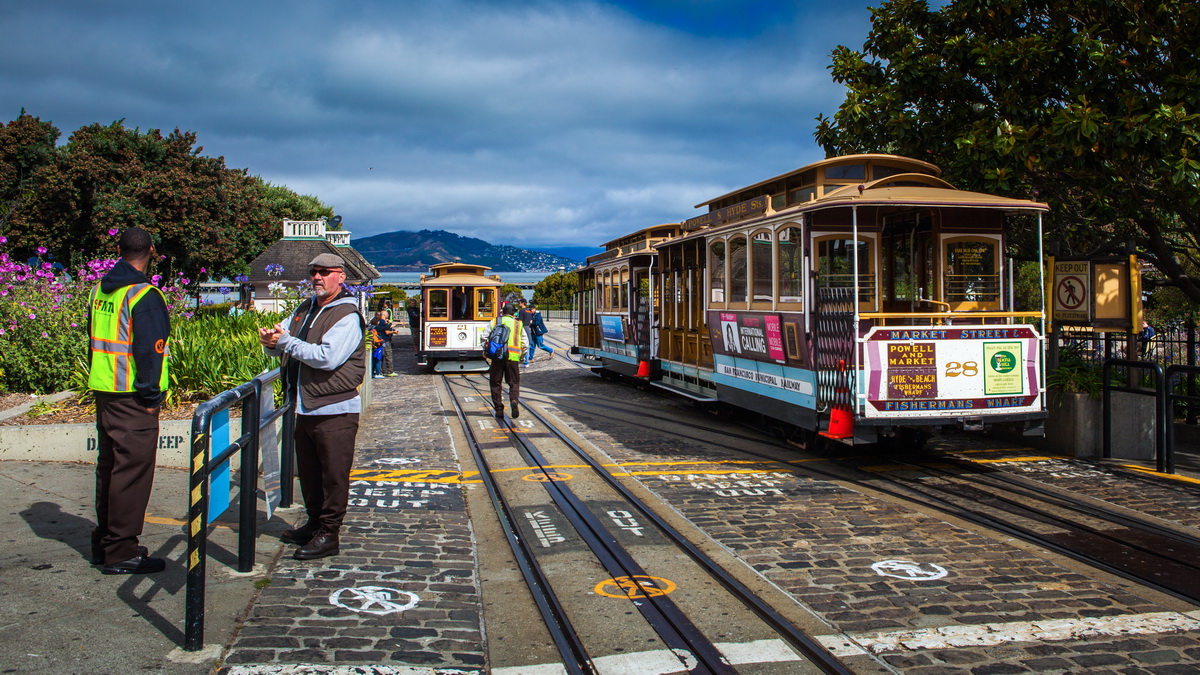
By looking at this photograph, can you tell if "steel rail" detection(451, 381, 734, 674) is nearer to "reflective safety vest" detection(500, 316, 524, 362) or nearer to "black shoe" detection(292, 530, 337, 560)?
"black shoe" detection(292, 530, 337, 560)

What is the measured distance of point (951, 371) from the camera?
9.02 meters

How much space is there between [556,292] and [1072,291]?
65243 millimetres

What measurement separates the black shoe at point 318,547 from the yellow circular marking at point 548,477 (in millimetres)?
3210

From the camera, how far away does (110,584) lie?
16.3 feet

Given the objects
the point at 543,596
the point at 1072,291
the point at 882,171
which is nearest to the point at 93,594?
the point at 543,596

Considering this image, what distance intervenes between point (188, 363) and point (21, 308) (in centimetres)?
262

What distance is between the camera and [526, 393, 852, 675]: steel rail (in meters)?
4.34

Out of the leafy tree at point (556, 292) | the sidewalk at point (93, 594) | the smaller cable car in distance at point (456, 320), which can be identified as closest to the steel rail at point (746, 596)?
the sidewalk at point (93, 594)

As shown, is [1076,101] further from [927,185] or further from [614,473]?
[614,473]

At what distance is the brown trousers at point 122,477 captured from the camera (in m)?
5.14

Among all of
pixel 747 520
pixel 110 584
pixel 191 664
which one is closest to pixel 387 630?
pixel 191 664

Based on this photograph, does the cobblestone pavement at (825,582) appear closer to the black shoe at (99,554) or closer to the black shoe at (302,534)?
the black shoe at (302,534)

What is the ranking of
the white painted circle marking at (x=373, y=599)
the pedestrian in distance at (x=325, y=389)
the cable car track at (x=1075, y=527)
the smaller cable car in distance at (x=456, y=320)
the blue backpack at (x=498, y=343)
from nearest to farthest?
1. the white painted circle marking at (x=373, y=599)
2. the pedestrian in distance at (x=325, y=389)
3. the cable car track at (x=1075, y=527)
4. the blue backpack at (x=498, y=343)
5. the smaller cable car in distance at (x=456, y=320)

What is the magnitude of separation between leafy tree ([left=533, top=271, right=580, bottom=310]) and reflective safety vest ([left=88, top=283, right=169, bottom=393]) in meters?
67.4
